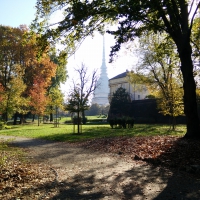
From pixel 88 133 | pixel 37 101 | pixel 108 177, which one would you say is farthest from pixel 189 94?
pixel 37 101

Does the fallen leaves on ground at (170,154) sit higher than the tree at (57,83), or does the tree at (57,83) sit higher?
the tree at (57,83)

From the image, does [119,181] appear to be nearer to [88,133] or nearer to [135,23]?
[135,23]

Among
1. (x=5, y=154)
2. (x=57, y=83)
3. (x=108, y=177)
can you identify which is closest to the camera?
(x=108, y=177)

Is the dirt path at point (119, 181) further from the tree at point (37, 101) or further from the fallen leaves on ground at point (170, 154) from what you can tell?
the tree at point (37, 101)

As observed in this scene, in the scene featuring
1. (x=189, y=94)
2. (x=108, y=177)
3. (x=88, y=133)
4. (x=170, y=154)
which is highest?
(x=189, y=94)

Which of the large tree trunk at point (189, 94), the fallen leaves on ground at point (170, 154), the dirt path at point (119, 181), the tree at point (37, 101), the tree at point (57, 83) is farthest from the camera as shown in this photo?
the tree at point (37, 101)

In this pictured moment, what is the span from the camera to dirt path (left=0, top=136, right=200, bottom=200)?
504 centimetres

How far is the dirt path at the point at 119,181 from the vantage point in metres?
5.04

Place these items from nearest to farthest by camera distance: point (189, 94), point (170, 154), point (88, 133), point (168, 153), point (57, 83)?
point (170, 154)
point (168, 153)
point (189, 94)
point (88, 133)
point (57, 83)

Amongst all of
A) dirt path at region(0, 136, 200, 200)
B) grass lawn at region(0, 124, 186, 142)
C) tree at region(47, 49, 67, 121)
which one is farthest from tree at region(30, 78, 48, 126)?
dirt path at region(0, 136, 200, 200)

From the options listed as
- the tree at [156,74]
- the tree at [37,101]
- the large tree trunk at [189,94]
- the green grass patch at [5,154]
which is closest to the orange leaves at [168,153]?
the large tree trunk at [189,94]

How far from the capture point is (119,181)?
602cm

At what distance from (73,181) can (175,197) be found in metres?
2.61

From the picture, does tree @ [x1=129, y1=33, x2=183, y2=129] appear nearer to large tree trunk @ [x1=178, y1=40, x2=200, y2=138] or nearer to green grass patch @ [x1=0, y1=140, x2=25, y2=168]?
large tree trunk @ [x1=178, y1=40, x2=200, y2=138]
